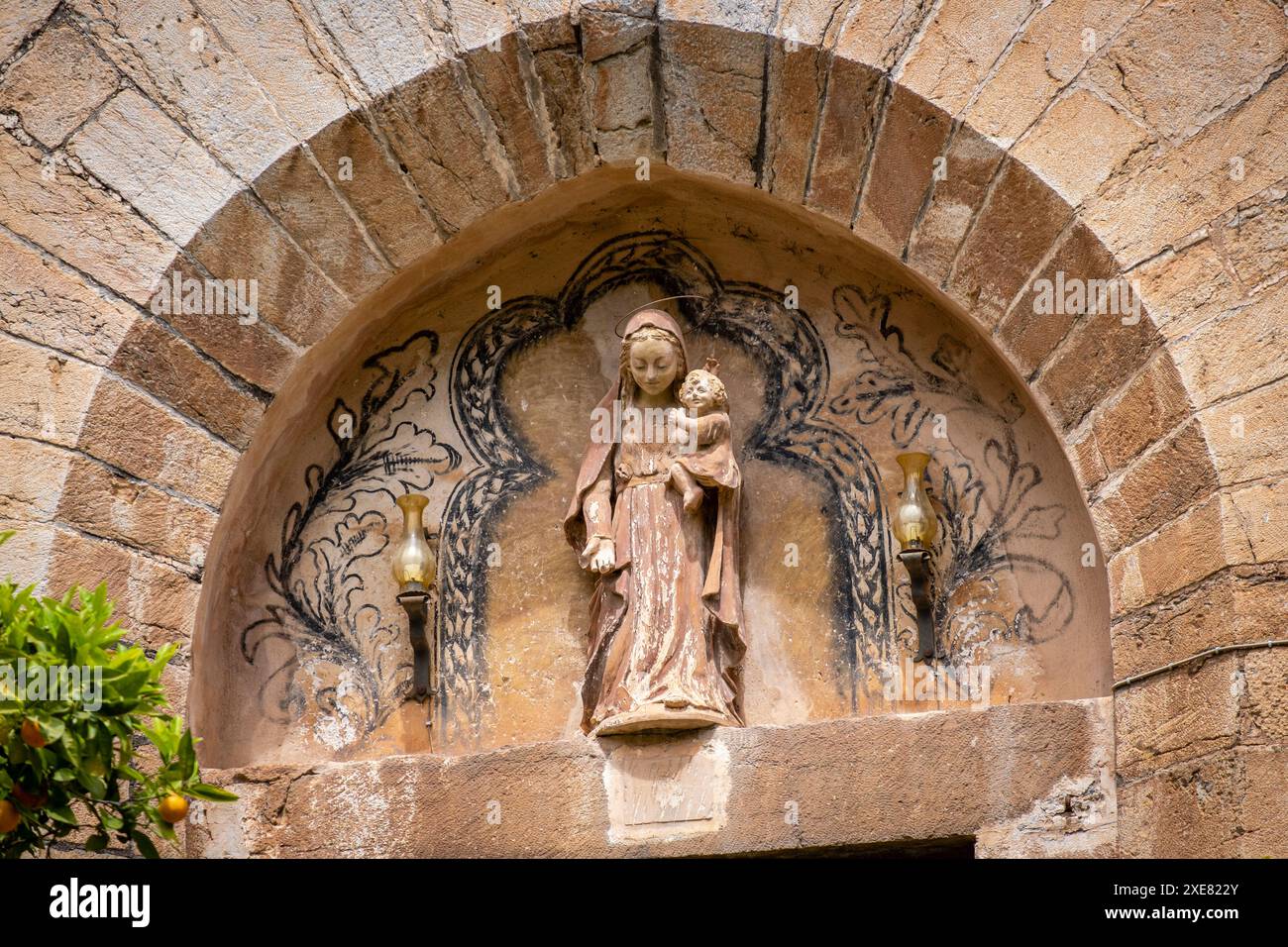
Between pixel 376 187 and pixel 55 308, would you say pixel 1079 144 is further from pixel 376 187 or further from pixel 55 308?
pixel 55 308

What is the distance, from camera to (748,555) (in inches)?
233

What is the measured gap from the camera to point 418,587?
5.81 meters

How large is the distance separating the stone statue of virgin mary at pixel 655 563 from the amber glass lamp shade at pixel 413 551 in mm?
418

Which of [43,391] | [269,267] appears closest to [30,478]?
[43,391]

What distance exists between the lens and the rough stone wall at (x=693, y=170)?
504 cm

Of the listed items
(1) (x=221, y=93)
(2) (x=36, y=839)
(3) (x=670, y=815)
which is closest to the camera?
(2) (x=36, y=839)

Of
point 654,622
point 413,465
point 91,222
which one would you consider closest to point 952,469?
point 654,622

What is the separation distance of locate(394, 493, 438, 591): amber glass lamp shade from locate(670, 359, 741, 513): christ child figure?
77 centimetres

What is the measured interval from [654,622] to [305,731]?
1.12 m

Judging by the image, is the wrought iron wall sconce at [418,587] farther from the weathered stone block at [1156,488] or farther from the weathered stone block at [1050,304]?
the weathered stone block at [1156,488]

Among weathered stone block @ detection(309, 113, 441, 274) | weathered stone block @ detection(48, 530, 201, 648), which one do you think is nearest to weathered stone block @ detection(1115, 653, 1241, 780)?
weathered stone block @ detection(309, 113, 441, 274)

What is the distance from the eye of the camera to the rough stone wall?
5.04 metres

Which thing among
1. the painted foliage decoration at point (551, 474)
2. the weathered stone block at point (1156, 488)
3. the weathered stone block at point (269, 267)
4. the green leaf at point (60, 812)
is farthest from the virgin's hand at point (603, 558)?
the green leaf at point (60, 812)
